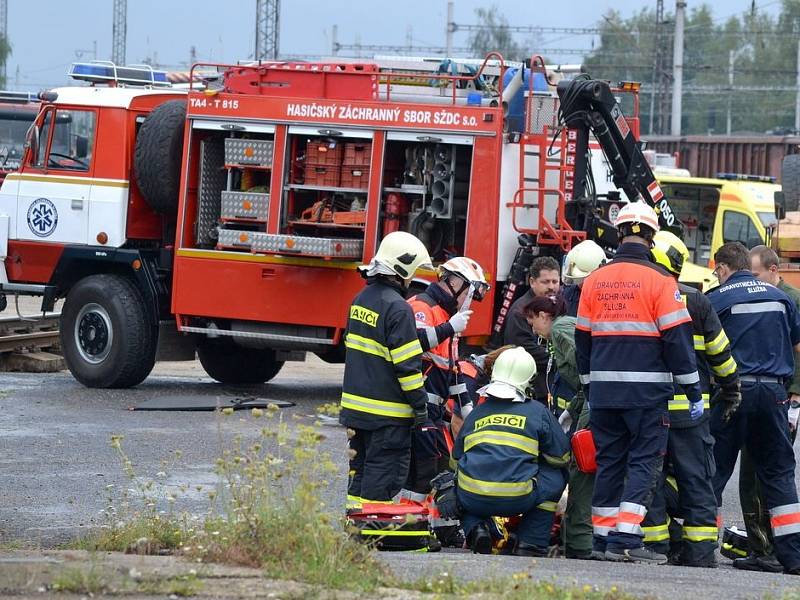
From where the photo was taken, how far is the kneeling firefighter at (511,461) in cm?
694

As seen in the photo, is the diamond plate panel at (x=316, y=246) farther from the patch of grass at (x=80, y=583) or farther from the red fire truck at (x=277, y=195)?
the patch of grass at (x=80, y=583)

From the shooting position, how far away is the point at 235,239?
12648 millimetres

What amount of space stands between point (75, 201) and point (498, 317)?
4.36 m

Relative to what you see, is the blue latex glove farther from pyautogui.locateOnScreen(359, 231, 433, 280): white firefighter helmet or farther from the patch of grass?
the patch of grass

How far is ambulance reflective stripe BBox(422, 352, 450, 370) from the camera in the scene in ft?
24.9

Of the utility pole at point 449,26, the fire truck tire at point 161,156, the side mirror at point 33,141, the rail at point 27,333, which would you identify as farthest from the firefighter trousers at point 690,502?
the utility pole at point 449,26

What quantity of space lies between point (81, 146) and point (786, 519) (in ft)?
27.2

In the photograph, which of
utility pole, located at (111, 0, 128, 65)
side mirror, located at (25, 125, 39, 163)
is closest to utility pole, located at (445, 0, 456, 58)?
utility pole, located at (111, 0, 128, 65)

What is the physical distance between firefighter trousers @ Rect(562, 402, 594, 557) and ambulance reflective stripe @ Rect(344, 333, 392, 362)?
1.19 metres

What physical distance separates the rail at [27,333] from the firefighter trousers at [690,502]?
10129 mm

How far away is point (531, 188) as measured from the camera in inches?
470

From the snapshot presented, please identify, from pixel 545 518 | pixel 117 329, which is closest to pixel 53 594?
pixel 545 518

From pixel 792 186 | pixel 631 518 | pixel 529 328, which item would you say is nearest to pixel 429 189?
pixel 529 328

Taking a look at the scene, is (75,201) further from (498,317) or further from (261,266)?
(498,317)
